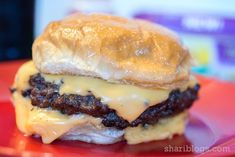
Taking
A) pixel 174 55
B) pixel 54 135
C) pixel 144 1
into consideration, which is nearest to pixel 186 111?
pixel 174 55

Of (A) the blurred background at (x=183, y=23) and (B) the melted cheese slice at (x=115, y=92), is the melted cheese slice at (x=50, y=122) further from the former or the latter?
(A) the blurred background at (x=183, y=23)

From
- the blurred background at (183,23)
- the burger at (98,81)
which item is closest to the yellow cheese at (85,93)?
the burger at (98,81)

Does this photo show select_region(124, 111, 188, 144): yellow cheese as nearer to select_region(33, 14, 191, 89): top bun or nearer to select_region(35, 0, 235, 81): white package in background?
select_region(33, 14, 191, 89): top bun

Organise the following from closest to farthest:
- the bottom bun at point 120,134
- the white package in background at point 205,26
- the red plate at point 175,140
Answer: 1. the red plate at point 175,140
2. the bottom bun at point 120,134
3. the white package in background at point 205,26

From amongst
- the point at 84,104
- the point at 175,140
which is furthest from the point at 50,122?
the point at 175,140

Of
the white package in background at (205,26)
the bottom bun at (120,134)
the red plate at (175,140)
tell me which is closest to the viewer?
the red plate at (175,140)

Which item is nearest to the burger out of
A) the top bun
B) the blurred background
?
the top bun
